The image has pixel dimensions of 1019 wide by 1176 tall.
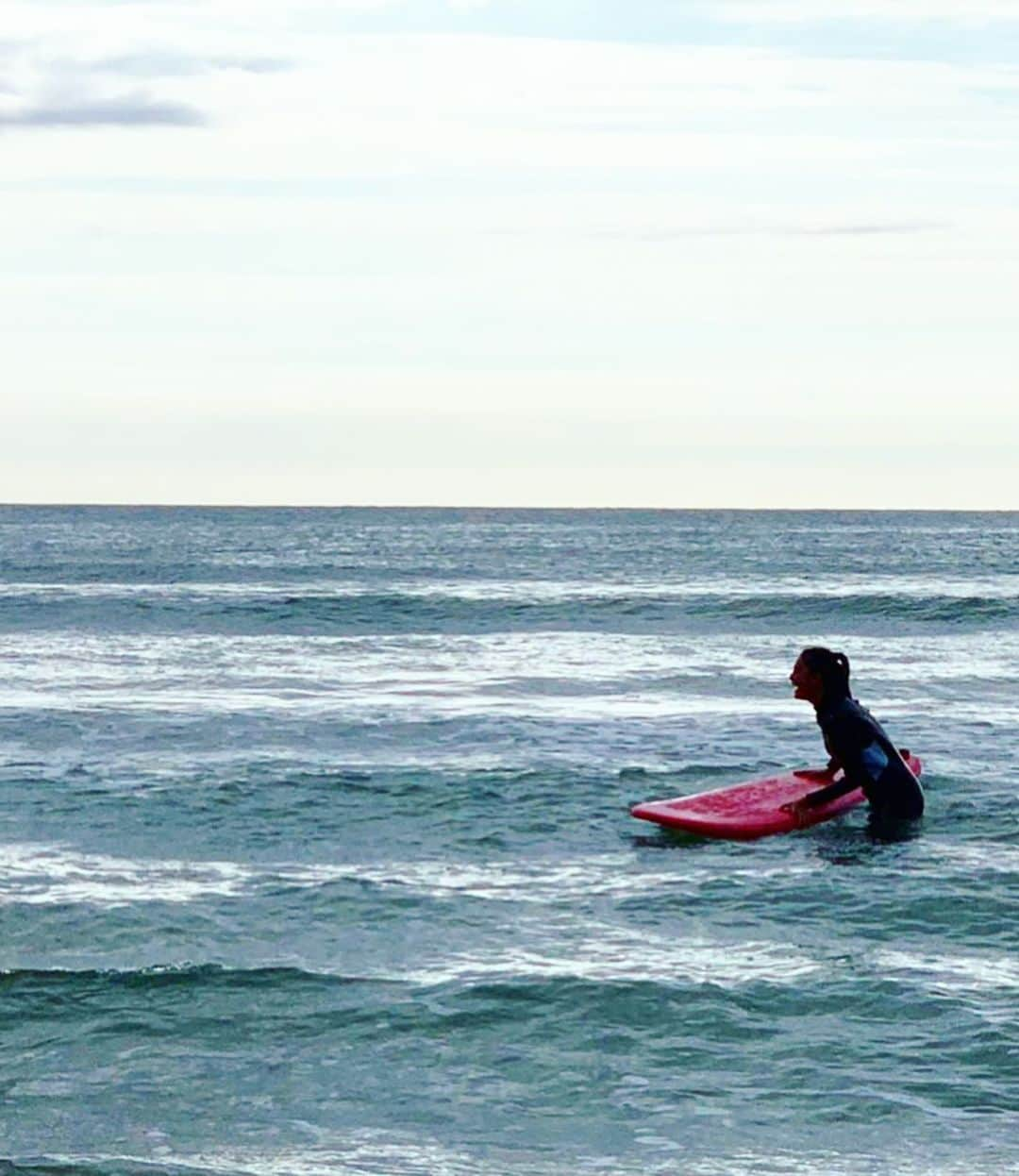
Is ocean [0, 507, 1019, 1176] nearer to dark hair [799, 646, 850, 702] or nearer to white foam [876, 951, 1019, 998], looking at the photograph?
white foam [876, 951, 1019, 998]

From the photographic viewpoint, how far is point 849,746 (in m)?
14.3

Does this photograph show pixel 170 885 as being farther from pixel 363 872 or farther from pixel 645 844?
pixel 645 844

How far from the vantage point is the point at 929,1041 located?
9.13 m

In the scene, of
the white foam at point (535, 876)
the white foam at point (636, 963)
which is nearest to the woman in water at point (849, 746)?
the white foam at point (535, 876)

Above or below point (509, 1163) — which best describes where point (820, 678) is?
above

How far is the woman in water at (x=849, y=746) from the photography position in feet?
46.7

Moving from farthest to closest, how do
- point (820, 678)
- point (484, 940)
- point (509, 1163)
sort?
1. point (820, 678)
2. point (484, 940)
3. point (509, 1163)

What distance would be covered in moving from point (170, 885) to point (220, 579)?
48679 mm

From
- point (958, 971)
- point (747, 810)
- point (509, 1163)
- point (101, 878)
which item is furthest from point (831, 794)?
point (509, 1163)

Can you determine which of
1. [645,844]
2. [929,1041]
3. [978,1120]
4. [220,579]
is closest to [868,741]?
[645,844]

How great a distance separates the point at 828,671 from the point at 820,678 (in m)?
0.09

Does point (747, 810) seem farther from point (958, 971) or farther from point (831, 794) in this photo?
point (958, 971)

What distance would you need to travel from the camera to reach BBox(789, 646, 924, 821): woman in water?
561 inches

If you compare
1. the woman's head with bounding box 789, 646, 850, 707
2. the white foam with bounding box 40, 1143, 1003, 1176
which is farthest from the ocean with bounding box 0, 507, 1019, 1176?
the woman's head with bounding box 789, 646, 850, 707
